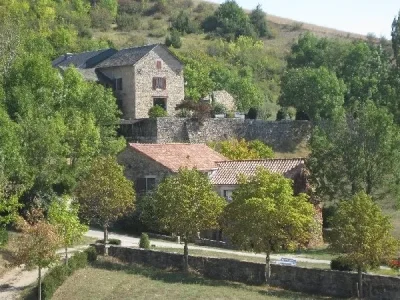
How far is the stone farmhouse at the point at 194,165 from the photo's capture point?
4597 cm

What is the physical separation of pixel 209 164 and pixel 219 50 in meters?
63.3

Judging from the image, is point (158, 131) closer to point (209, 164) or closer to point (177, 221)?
point (209, 164)

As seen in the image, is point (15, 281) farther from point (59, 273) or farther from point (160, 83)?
point (160, 83)

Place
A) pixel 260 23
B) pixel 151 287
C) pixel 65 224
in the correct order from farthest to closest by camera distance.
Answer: pixel 260 23, pixel 65 224, pixel 151 287

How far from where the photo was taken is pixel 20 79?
53312mm

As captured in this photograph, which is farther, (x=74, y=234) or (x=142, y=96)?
(x=142, y=96)

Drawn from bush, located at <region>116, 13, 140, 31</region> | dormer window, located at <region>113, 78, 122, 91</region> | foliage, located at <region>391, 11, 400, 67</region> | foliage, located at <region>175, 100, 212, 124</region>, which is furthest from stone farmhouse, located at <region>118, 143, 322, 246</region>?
bush, located at <region>116, 13, 140, 31</region>

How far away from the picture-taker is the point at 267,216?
110ft

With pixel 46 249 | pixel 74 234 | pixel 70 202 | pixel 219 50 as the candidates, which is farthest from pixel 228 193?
pixel 219 50

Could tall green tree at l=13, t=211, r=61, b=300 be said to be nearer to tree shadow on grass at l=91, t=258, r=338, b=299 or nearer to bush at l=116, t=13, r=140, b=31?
tree shadow on grass at l=91, t=258, r=338, b=299

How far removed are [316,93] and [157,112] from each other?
16580 millimetres

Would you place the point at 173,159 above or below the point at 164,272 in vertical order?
above

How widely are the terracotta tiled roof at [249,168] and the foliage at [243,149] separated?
10.1m

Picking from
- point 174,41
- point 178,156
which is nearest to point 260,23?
point 174,41
